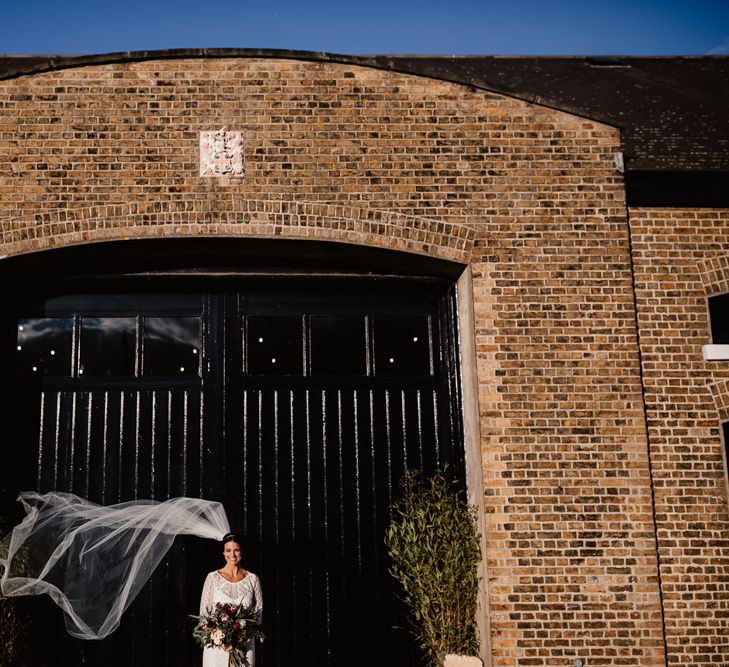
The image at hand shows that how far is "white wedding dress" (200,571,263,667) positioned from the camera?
7.30m

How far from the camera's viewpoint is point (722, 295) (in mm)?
8867

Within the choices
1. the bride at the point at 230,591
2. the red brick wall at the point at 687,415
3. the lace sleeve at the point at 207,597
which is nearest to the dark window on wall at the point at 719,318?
the red brick wall at the point at 687,415

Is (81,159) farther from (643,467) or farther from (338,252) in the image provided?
(643,467)

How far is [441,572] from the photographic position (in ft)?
26.0

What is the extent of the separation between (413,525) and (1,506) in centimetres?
430

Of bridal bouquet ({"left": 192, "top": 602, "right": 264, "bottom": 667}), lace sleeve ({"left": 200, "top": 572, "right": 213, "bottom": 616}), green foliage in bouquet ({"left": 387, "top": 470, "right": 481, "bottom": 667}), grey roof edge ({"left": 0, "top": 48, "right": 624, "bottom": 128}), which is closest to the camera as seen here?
bridal bouquet ({"left": 192, "top": 602, "right": 264, "bottom": 667})

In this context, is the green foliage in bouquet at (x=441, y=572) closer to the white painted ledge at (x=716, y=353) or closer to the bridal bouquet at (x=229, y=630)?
the bridal bouquet at (x=229, y=630)

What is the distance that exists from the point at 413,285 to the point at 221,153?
2.64m

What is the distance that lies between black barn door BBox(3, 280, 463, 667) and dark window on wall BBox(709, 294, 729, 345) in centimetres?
296

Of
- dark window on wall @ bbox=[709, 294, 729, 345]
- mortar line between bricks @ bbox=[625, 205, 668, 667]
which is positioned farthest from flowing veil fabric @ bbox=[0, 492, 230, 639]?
dark window on wall @ bbox=[709, 294, 729, 345]

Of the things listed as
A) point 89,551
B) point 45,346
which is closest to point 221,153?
point 45,346

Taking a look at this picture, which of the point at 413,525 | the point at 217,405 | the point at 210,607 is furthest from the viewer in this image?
the point at 217,405

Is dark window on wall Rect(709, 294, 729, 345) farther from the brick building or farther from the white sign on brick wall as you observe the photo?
the white sign on brick wall

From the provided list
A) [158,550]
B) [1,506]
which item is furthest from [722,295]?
[1,506]
